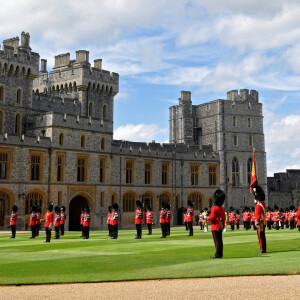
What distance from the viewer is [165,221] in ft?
72.2

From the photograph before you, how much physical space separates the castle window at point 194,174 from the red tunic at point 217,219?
114ft

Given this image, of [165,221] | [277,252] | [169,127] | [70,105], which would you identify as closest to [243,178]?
[169,127]

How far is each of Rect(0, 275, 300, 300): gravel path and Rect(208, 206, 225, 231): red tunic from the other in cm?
320

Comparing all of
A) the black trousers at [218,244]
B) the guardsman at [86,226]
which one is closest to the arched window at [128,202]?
the guardsman at [86,226]

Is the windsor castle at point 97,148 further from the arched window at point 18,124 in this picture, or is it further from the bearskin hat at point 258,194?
the bearskin hat at point 258,194

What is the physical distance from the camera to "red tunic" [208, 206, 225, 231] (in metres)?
13.0

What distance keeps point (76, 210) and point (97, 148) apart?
5.50 metres

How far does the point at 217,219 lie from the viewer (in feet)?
42.8

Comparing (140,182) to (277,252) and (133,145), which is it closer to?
(133,145)

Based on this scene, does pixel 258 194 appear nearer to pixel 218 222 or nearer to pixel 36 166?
pixel 218 222

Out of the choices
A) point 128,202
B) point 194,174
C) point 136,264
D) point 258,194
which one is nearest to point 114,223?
point 258,194

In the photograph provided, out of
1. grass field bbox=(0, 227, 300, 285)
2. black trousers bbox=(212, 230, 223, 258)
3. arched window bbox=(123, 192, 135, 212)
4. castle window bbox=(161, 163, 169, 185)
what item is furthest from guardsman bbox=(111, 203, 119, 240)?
castle window bbox=(161, 163, 169, 185)

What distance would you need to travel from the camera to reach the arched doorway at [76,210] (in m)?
39.4

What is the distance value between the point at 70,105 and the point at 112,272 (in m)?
34.5
